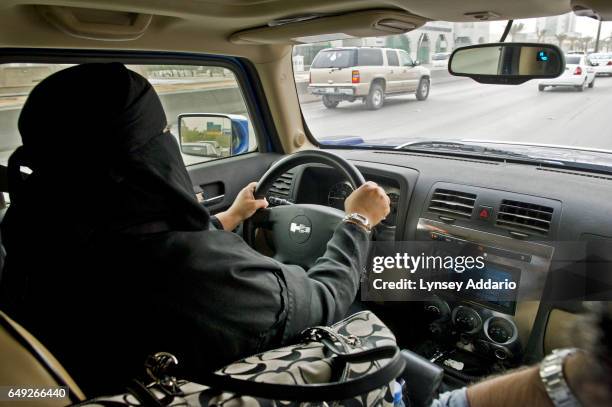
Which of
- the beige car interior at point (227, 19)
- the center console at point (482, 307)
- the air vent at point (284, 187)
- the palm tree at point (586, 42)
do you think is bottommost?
the center console at point (482, 307)

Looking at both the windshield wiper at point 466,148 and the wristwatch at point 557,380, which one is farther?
the windshield wiper at point 466,148

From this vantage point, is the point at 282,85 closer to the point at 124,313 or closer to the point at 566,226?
the point at 566,226

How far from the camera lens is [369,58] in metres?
4.16

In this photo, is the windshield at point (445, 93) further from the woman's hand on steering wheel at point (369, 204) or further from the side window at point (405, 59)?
the woman's hand on steering wheel at point (369, 204)

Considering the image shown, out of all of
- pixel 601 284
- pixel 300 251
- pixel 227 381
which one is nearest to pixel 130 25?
pixel 300 251

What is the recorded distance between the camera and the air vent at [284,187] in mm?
3094

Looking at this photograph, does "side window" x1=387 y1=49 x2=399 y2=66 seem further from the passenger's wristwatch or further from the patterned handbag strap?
the patterned handbag strap

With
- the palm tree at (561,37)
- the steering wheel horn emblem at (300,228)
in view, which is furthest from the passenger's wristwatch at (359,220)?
the palm tree at (561,37)

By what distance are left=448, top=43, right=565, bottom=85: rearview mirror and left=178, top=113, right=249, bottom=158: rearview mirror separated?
1.81 meters

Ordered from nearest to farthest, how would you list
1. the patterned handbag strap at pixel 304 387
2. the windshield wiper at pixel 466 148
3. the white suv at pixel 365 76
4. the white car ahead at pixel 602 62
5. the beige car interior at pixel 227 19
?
the patterned handbag strap at pixel 304 387
the beige car interior at pixel 227 19
the windshield wiper at pixel 466 148
the white car ahead at pixel 602 62
the white suv at pixel 365 76

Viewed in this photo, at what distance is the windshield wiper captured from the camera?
276cm

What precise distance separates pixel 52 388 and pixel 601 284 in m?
2.18

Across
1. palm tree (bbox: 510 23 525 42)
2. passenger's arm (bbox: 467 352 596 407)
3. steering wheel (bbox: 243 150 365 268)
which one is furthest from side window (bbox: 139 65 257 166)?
passenger's arm (bbox: 467 352 596 407)

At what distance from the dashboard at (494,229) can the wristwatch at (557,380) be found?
129 centimetres
